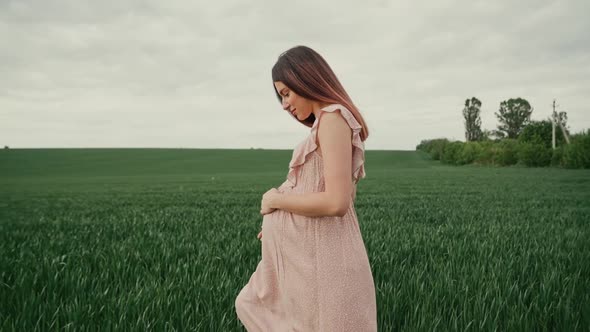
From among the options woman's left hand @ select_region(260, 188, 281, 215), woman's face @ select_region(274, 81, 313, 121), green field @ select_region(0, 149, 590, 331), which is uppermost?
woman's face @ select_region(274, 81, 313, 121)

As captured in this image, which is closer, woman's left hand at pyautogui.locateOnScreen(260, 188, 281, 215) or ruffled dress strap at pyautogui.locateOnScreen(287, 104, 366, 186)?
ruffled dress strap at pyautogui.locateOnScreen(287, 104, 366, 186)

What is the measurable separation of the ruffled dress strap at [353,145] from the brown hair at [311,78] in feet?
0.31

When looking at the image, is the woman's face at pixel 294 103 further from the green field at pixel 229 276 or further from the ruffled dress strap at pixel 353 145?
the green field at pixel 229 276

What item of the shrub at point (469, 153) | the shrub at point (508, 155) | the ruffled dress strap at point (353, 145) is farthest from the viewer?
the shrub at point (469, 153)

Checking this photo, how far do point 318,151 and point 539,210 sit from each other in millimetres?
10733

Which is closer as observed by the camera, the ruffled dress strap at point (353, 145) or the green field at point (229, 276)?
the ruffled dress strap at point (353, 145)

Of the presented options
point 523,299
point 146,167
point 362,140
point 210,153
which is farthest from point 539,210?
point 210,153

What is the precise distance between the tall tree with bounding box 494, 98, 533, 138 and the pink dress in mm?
102755

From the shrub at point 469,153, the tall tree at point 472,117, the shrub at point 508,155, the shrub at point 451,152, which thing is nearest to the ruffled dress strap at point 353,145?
the shrub at point 508,155

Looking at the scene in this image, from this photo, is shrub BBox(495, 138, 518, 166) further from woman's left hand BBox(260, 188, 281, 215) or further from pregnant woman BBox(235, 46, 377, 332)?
woman's left hand BBox(260, 188, 281, 215)

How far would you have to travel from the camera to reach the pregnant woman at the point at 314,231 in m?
1.84

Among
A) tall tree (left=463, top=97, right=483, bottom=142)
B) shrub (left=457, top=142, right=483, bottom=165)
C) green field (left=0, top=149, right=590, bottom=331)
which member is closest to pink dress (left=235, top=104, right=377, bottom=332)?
green field (left=0, top=149, right=590, bottom=331)

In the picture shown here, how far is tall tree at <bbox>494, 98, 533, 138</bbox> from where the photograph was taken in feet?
307

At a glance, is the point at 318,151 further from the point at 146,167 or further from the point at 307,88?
the point at 146,167
